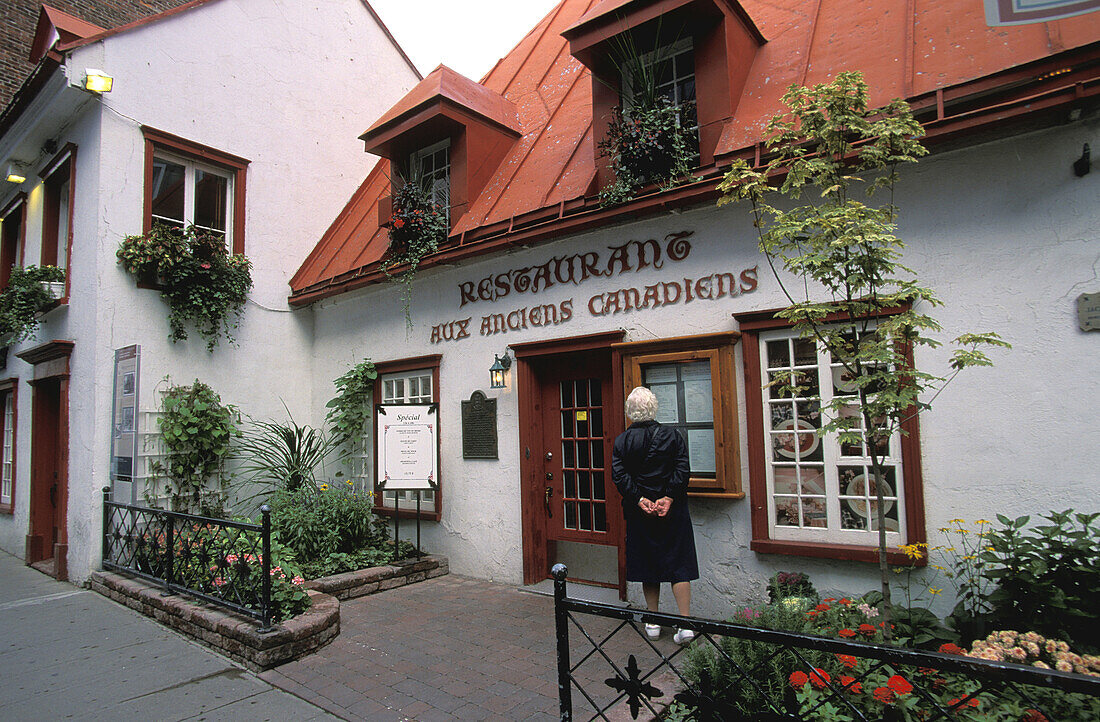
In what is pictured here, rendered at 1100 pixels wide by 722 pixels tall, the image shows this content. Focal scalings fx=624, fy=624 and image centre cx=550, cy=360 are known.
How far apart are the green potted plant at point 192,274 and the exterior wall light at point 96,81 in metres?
1.69

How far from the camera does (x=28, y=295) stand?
8.37 m

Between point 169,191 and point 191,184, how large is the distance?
313 mm

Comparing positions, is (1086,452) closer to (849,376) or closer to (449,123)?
(849,376)

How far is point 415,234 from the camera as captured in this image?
7848 millimetres

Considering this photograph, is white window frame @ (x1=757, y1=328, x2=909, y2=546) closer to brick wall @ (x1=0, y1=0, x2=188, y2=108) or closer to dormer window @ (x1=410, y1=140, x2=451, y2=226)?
dormer window @ (x1=410, y1=140, x2=451, y2=226)

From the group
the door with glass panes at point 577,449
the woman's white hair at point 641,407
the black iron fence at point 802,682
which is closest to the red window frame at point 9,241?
the door with glass panes at point 577,449

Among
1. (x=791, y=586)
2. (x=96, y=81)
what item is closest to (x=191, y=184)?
(x=96, y=81)

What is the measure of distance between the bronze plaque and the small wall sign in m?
5.18

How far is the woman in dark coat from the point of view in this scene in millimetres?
4621

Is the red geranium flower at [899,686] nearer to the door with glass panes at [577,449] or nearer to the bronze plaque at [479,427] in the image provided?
the door with glass panes at [577,449]

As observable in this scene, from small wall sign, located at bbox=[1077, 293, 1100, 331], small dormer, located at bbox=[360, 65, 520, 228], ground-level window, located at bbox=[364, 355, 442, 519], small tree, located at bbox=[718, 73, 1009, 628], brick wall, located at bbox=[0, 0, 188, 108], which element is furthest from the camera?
brick wall, located at bbox=[0, 0, 188, 108]

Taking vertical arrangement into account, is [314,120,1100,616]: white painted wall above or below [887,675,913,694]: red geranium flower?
above

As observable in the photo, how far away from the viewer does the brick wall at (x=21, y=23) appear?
40.0ft

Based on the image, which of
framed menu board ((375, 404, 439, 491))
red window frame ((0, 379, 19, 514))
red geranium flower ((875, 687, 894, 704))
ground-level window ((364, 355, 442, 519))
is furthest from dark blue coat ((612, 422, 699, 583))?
red window frame ((0, 379, 19, 514))
